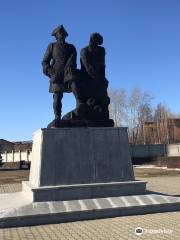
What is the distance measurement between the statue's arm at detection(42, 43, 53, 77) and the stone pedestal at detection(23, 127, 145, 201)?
152cm

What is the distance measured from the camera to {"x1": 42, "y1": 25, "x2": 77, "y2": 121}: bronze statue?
9664 millimetres

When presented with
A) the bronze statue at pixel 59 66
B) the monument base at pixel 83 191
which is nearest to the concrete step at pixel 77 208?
the monument base at pixel 83 191

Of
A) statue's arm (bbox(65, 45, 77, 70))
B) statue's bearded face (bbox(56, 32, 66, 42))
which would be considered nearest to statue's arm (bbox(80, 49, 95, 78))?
statue's arm (bbox(65, 45, 77, 70))

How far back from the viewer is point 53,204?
796 centimetres

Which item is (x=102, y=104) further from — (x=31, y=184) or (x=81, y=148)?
(x=31, y=184)

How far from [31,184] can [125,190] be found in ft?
6.74

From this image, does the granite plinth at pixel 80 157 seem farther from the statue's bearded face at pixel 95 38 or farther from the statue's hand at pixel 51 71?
the statue's bearded face at pixel 95 38

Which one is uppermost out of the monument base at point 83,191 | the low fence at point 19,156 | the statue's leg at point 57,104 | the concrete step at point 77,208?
the statue's leg at point 57,104

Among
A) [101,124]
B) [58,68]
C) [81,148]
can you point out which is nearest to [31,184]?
[81,148]

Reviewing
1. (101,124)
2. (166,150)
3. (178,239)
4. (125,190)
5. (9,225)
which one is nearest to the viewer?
(178,239)

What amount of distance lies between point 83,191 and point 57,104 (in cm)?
221

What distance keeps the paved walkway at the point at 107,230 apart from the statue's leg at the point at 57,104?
291 centimetres

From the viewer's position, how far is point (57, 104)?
9648 mm

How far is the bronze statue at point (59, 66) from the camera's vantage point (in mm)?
9664
